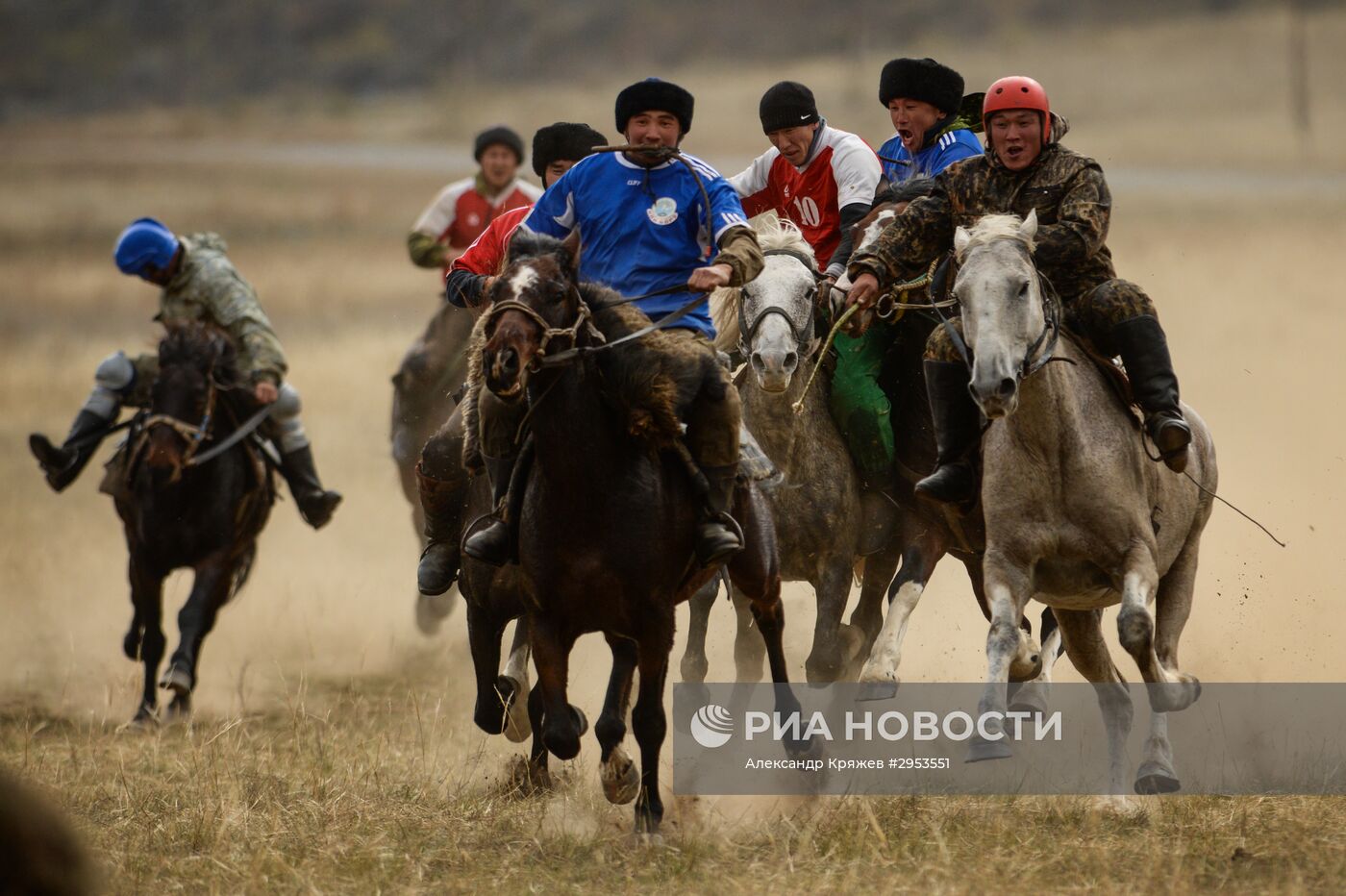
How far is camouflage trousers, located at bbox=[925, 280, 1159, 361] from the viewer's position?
7570 mm

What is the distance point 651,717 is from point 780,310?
2.07 meters

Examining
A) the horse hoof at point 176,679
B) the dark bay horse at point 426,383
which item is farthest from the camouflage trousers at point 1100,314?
the dark bay horse at point 426,383

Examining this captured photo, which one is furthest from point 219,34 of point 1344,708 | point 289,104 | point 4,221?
point 1344,708

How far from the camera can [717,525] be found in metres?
7.21

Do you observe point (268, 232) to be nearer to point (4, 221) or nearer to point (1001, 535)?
point (4, 221)

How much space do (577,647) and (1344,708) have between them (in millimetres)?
4530

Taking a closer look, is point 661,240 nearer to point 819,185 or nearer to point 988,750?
point 819,185

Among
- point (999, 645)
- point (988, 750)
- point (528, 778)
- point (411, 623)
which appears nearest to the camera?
point (988, 750)

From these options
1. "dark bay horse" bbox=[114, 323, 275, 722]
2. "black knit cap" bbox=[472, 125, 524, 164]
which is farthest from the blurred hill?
"dark bay horse" bbox=[114, 323, 275, 722]

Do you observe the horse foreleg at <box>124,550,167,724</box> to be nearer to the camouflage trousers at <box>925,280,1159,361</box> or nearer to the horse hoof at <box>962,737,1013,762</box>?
the camouflage trousers at <box>925,280,1159,361</box>

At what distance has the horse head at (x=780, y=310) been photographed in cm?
817

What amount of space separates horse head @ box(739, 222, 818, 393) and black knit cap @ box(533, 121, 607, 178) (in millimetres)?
1160

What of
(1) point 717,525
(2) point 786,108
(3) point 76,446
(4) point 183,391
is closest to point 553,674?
(1) point 717,525

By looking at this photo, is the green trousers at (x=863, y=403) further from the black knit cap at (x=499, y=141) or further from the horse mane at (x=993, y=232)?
the black knit cap at (x=499, y=141)
